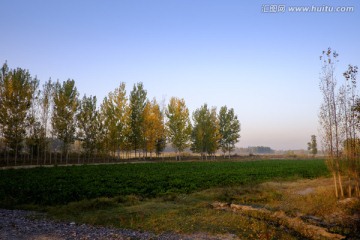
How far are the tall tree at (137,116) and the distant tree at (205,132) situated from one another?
13.5 m

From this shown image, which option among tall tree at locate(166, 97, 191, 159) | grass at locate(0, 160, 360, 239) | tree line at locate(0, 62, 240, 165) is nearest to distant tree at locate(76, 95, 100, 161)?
tree line at locate(0, 62, 240, 165)

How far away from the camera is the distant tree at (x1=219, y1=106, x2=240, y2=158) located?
215 ft

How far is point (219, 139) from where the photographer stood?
63938 mm

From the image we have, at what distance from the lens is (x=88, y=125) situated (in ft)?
149

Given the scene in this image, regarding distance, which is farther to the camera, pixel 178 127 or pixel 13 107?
pixel 178 127

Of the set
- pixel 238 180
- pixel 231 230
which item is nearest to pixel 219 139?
pixel 238 180

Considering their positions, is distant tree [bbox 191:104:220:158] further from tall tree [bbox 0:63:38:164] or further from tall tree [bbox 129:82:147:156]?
tall tree [bbox 0:63:38:164]

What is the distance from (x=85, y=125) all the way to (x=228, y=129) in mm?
34712

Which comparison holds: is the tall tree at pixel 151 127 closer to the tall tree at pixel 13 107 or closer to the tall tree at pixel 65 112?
the tall tree at pixel 65 112

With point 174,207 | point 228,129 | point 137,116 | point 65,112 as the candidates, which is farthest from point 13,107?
point 228,129

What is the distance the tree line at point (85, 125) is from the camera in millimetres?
35469

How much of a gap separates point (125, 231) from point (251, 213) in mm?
5704

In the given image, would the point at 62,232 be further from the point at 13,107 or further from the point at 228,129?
the point at 228,129

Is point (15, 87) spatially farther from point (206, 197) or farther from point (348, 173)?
point (348, 173)
